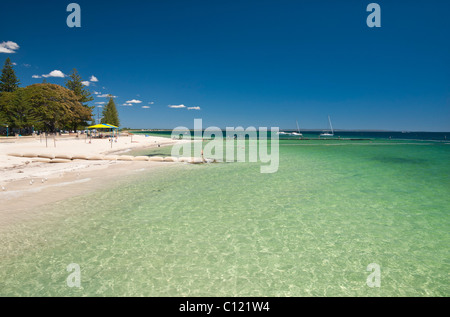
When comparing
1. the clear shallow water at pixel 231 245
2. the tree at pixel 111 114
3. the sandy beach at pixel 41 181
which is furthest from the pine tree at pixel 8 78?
the clear shallow water at pixel 231 245

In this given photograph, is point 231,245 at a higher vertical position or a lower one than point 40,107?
lower

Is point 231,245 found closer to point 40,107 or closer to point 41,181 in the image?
point 41,181

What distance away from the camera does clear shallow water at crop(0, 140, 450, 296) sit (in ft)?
16.7

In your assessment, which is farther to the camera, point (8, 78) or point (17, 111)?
point (8, 78)

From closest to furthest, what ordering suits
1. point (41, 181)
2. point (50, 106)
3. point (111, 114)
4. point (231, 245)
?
point (231, 245)
point (41, 181)
point (50, 106)
point (111, 114)

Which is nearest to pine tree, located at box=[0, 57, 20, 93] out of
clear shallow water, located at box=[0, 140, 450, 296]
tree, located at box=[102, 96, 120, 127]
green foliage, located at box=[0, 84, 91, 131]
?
green foliage, located at box=[0, 84, 91, 131]

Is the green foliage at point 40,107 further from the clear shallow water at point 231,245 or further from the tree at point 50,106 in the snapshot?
the clear shallow water at point 231,245

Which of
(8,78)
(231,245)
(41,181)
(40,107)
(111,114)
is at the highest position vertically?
(8,78)

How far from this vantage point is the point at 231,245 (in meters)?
6.90

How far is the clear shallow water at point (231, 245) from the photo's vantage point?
5.09 meters

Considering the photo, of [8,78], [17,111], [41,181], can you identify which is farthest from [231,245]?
[8,78]

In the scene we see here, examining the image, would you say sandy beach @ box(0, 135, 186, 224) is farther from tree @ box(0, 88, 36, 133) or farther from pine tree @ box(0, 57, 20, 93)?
pine tree @ box(0, 57, 20, 93)

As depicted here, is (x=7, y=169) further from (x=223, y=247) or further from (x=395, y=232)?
(x=395, y=232)

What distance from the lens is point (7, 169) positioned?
52.7ft
